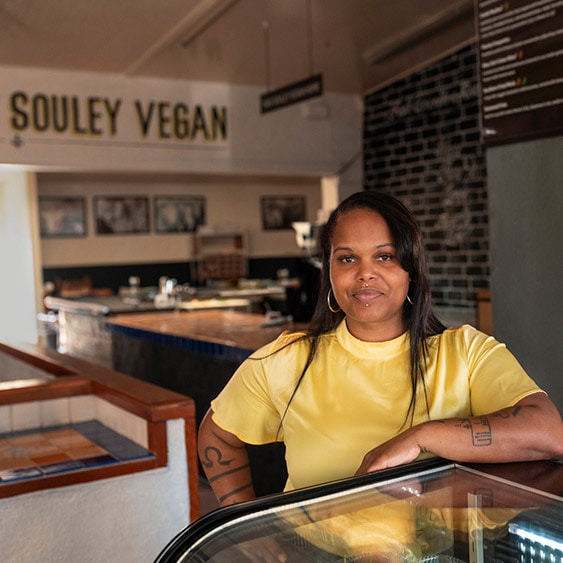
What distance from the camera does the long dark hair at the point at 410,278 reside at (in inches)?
60.1

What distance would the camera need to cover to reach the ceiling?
215 inches

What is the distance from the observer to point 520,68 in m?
3.03

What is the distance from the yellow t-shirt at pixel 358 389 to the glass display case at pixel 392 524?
266mm

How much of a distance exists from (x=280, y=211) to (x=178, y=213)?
192cm

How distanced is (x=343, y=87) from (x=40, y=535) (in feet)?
20.8

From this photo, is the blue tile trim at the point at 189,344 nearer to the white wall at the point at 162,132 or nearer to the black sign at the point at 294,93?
the white wall at the point at 162,132

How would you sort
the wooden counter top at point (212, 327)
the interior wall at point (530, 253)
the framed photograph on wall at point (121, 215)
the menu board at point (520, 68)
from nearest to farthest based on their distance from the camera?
the menu board at point (520, 68)
the interior wall at point (530, 253)
the wooden counter top at point (212, 327)
the framed photograph on wall at point (121, 215)

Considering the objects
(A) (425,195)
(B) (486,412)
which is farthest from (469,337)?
(A) (425,195)

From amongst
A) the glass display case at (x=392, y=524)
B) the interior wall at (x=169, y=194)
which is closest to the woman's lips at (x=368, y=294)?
the glass display case at (x=392, y=524)

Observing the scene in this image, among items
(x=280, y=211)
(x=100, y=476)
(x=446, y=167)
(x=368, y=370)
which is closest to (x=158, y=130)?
(x=446, y=167)

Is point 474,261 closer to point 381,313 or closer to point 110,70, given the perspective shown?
point 110,70

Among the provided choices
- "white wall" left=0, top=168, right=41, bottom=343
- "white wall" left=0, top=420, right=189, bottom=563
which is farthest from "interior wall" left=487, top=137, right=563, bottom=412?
"white wall" left=0, top=168, right=41, bottom=343

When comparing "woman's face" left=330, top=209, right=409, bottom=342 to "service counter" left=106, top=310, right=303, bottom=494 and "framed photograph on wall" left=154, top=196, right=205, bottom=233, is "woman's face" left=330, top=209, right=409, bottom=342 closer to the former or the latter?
"service counter" left=106, top=310, right=303, bottom=494

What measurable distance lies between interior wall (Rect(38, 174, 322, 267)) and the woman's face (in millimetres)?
10724
